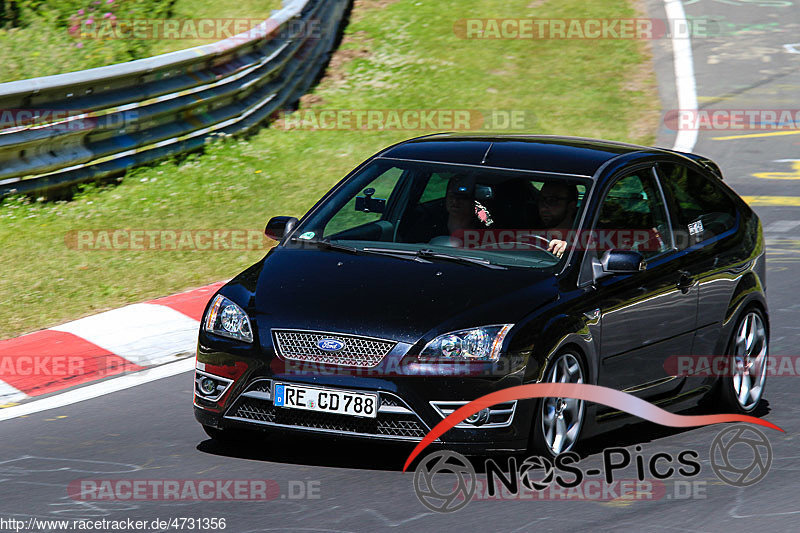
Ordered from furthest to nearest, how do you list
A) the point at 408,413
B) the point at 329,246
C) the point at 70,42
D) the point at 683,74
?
the point at 683,74
the point at 70,42
the point at 329,246
the point at 408,413

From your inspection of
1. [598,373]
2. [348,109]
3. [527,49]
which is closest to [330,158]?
[348,109]

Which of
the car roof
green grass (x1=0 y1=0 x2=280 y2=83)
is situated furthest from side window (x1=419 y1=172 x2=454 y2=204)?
green grass (x1=0 y1=0 x2=280 y2=83)

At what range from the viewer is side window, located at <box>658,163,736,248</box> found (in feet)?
24.7

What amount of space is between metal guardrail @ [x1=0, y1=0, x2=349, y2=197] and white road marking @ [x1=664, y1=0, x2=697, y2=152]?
16.0 feet

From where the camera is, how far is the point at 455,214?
7.31 m

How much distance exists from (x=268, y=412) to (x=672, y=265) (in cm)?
247

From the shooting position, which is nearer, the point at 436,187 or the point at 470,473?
the point at 470,473


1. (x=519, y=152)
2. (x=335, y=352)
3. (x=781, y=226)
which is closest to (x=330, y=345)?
(x=335, y=352)

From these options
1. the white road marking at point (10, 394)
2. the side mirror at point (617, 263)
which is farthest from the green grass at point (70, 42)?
the side mirror at point (617, 263)

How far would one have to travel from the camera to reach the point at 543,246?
694 centimetres

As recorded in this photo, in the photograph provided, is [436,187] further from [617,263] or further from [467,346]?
[467,346]

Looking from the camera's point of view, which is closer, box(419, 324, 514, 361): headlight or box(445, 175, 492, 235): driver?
box(419, 324, 514, 361): headlight

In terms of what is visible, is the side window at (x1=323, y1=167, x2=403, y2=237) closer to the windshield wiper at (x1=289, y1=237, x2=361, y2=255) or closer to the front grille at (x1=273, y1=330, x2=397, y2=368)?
the windshield wiper at (x1=289, y1=237, x2=361, y2=255)

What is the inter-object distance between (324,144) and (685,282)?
28.1 feet
